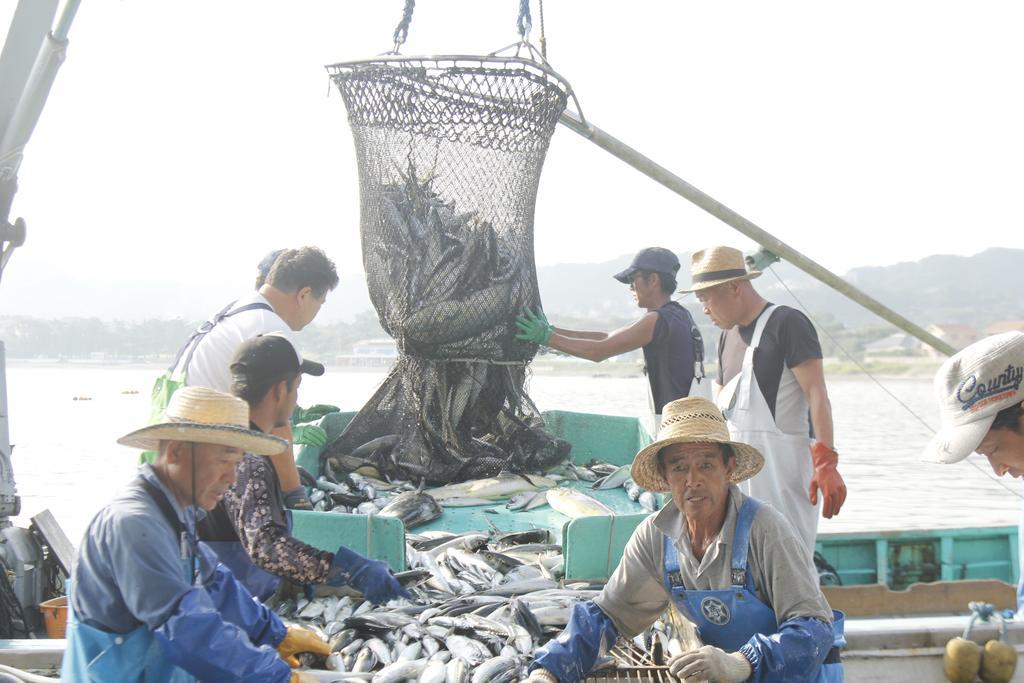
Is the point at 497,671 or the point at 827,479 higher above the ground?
the point at 827,479

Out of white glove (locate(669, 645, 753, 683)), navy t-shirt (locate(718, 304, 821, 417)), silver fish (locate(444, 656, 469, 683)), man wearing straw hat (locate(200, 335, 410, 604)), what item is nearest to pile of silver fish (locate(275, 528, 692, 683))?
silver fish (locate(444, 656, 469, 683))

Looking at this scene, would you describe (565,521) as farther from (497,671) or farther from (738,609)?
(738,609)

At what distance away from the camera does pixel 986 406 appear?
243 cm

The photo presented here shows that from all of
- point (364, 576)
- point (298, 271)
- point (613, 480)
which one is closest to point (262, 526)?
point (364, 576)

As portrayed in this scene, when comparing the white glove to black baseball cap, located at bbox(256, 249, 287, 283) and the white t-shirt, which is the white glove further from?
black baseball cap, located at bbox(256, 249, 287, 283)

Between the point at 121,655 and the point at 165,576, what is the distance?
0.99ft

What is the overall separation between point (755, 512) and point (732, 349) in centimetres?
251

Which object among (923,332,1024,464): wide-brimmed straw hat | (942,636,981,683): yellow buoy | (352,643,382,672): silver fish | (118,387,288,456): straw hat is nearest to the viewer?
(923,332,1024,464): wide-brimmed straw hat

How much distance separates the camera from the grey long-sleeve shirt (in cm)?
305

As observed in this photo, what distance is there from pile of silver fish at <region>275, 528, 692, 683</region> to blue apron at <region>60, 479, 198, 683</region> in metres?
0.82

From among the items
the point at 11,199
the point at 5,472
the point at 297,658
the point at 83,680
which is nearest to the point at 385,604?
the point at 297,658

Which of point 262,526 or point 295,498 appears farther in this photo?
point 295,498

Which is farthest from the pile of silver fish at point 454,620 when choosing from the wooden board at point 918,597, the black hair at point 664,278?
the wooden board at point 918,597

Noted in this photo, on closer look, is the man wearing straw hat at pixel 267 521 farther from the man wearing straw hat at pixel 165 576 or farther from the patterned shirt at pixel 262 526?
the man wearing straw hat at pixel 165 576
